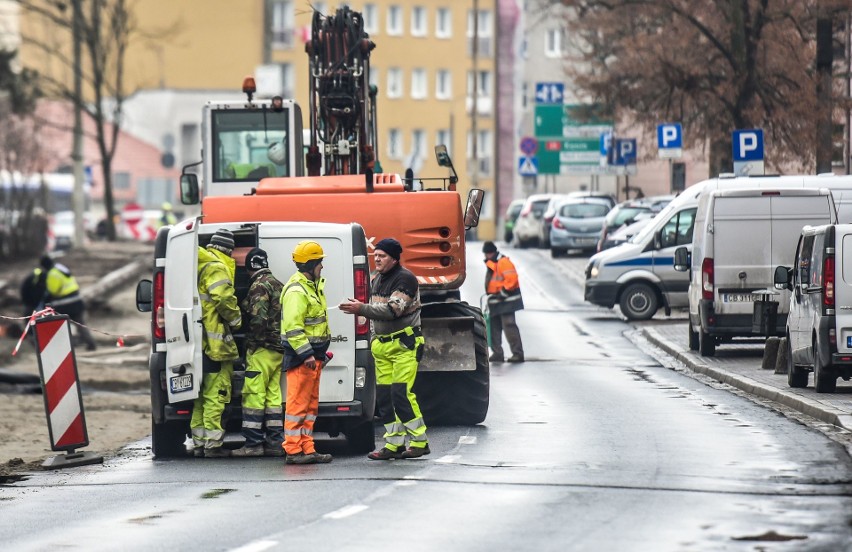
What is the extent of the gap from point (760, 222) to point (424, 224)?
889cm

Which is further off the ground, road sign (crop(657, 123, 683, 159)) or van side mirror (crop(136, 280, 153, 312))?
road sign (crop(657, 123, 683, 159))

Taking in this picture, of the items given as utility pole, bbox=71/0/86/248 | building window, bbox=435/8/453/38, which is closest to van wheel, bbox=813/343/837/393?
utility pole, bbox=71/0/86/248

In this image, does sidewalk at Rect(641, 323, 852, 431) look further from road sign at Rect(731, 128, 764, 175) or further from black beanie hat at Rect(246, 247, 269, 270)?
black beanie hat at Rect(246, 247, 269, 270)

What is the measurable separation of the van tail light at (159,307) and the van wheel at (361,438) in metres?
1.71

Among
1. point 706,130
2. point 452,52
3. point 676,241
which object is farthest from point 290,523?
point 452,52

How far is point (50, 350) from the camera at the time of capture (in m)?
15.6

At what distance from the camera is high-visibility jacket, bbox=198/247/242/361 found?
15023 mm

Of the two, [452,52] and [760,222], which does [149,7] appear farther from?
[760,222]

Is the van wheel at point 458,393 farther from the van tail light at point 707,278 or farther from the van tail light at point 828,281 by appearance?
the van tail light at point 707,278

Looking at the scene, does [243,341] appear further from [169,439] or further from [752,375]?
[752,375]

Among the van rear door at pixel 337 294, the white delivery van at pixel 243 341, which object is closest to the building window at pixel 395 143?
the white delivery van at pixel 243 341

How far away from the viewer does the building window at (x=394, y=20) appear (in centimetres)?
10350

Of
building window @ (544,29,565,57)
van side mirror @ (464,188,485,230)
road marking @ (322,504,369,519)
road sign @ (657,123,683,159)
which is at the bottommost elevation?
road marking @ (322,504,369,519)

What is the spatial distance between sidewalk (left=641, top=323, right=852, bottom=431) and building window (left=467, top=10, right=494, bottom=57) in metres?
71.4
